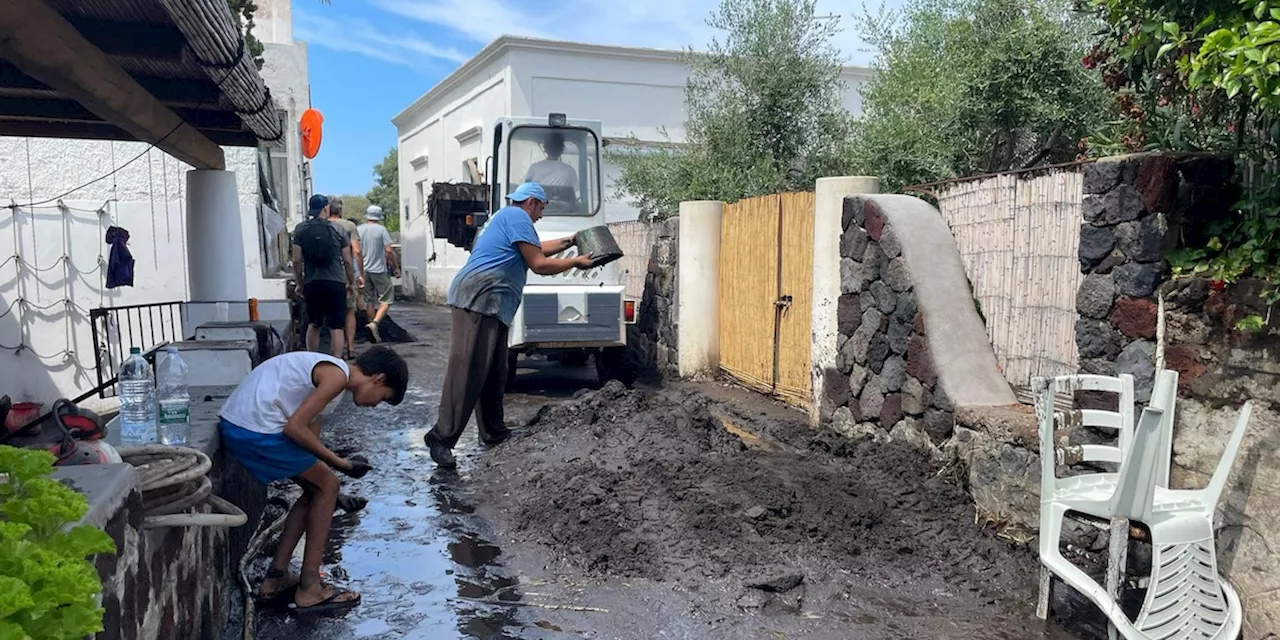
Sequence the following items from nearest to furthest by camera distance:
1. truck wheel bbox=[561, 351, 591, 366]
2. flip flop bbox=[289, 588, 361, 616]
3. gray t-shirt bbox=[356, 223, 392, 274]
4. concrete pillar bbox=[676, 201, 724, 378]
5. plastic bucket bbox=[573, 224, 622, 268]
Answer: flip flop bbox=[289, 588, 361, 616]
plastic bucket bbox=[573, 224, 622, 268]
concrete pillar bbox=[676, 201, 724, 378]
truck wheel bbox=[561, 351, 591, 366]
gray t-shirt bbox=[356, 223, 392, 274]

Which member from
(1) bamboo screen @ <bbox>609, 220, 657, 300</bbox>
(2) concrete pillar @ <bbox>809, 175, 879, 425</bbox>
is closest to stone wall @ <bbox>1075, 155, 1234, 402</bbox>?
(2) concrete pillar @ <bbox>809, 175, 879, 425</bbox>

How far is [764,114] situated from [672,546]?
9.20 m

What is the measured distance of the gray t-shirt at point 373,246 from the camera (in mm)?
12902

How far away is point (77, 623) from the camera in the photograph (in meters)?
1.48

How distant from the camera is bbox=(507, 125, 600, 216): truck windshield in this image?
938cm

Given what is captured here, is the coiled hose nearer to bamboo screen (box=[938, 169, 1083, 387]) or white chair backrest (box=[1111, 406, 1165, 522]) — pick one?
white chair backrest (box=[1111, 406, 1165, 522])

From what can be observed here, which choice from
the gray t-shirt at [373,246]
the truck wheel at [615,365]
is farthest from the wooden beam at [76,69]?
the gray t-shirt at [373,246]

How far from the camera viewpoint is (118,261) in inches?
392

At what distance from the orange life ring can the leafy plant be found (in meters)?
12.7

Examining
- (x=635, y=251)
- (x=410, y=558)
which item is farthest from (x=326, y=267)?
(x=410, y=558)

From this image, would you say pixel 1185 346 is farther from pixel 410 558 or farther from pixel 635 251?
pixel 635 251

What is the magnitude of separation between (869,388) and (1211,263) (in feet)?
9.10

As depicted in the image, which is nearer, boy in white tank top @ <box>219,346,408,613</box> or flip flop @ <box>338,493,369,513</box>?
boy in white tank top @ <box>219,346,408,613</box>

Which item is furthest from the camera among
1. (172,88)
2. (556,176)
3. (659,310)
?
Answer: (659,310)
